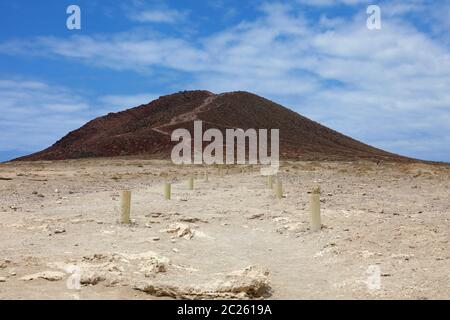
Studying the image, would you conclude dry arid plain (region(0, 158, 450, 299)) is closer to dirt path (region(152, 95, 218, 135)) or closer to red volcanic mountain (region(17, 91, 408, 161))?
red volcanic mountain (region(17, 91, 408, 161))

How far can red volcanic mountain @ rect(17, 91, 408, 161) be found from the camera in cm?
8256

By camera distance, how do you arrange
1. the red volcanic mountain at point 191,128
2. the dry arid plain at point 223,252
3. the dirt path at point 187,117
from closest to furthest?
the dry arid plain at point 223,252, the red volcanic mountain at point 191,128, the dirt path at point 187,117

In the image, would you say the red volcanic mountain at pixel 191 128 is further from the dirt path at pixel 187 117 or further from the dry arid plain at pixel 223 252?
the dry arid plain at pixel 223 252

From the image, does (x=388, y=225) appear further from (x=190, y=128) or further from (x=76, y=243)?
(x=190, y=128)

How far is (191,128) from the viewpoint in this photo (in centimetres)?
8931

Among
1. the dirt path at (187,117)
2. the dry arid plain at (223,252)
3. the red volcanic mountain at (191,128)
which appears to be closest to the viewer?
the dry arid plain at (223,252)

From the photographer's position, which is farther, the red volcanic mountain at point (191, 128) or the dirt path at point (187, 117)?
the dirt path at point (187, 117)

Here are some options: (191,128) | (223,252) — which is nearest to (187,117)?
(191,128)

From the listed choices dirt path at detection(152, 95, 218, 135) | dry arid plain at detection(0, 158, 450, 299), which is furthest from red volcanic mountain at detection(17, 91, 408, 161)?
dry arid plain at detection(0, 158, 450, 299)

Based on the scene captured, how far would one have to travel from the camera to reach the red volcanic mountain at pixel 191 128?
271ft

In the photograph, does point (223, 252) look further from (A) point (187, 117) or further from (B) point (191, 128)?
(A) point (187, 117)

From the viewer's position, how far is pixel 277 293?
697 cm

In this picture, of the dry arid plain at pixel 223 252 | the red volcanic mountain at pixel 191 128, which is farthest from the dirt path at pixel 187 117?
the dry arid plain at pixel 223 252

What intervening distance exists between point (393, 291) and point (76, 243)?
19.0ft
